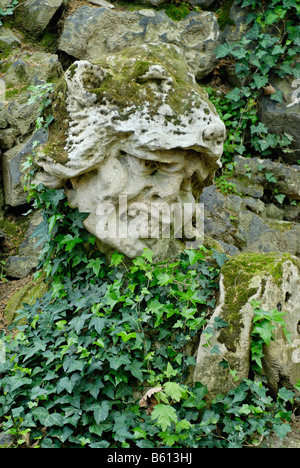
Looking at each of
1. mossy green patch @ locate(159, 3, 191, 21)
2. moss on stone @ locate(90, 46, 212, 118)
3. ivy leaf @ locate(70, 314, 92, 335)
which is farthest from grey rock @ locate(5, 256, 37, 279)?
mossy green patch @ locate(159, 3, 191, 21)

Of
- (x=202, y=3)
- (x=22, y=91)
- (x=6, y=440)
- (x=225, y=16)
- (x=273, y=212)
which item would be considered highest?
(x=202, y=3)

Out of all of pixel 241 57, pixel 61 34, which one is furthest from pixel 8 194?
pixel 241 57

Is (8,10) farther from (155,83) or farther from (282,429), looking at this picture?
(282,429)

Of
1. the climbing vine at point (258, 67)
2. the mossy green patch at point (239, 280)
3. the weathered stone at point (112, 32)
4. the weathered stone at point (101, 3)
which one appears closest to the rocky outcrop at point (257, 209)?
the climbing vine at point (258, 67)

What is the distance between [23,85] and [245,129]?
2646 millimetres

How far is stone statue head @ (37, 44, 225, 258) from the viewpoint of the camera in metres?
2.88

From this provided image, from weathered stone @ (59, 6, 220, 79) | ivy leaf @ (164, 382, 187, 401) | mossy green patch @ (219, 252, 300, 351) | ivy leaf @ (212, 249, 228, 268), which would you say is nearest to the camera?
ivy leaf @ (164, 382, 187, 401)

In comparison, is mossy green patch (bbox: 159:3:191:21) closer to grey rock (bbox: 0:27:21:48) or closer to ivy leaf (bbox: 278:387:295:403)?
grey rock (bbox: 0:27:21:48)

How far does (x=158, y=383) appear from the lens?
9.23 feet

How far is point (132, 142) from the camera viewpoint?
2924 millimetres

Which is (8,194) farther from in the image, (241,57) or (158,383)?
(241,57)

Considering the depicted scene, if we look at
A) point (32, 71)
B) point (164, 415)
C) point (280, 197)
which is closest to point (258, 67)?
point (280, 197)

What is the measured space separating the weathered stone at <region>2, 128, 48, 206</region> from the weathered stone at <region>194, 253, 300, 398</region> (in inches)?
100

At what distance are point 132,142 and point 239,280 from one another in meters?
1.13
